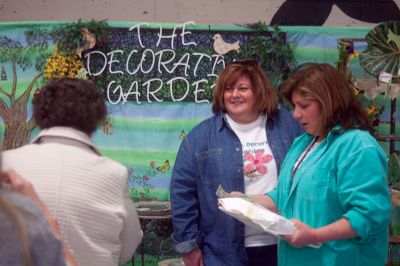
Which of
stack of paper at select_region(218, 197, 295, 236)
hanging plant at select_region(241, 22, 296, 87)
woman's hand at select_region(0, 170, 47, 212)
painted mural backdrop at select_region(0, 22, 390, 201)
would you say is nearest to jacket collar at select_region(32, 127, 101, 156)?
woman's hand at select_region(0, 170, 47, 212)

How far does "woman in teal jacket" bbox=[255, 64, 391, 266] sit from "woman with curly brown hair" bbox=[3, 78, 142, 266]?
66 cm

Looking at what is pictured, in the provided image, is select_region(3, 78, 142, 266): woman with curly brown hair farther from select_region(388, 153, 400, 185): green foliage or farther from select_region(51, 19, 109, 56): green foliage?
select_region(388, 153, 400, 185): green foliage

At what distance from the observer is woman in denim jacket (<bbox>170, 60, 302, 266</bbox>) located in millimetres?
2689

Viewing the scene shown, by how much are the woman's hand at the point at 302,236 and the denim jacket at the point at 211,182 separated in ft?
1.76

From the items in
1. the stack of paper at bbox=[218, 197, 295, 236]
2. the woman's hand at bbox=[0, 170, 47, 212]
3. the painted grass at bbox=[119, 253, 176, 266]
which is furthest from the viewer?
the painted grass at bbox=[119, 253, 176, 266]

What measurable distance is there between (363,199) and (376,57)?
2.29m

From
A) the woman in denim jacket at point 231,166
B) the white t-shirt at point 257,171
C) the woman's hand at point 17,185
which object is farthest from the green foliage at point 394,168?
the woman's hand at point 17,185

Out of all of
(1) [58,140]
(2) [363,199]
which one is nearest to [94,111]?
(1) [58,140]

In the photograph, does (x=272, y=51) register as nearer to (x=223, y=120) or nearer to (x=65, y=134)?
(x=223, y=120)

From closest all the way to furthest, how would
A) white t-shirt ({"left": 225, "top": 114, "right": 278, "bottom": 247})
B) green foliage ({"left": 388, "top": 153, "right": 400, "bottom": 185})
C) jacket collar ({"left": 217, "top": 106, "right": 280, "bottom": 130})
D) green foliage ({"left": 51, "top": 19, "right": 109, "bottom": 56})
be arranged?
white t-shirt ({"left": 225, "top": 114, "right": 278, "bottom": 247}), jacket collar ({"left": 217, "top": 106, "right": 280, "bottom": 130}), green foliage ({"left": 388, "top": 153, "right": 400, "bottom": 185}), green foliage ({"left": 51, "top": 19, "right": 109, "bottom": 56})

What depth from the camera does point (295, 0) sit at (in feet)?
15.0

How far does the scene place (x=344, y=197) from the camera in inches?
83.4

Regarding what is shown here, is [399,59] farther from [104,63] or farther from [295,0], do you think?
[104,63]

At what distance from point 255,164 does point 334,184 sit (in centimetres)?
60
